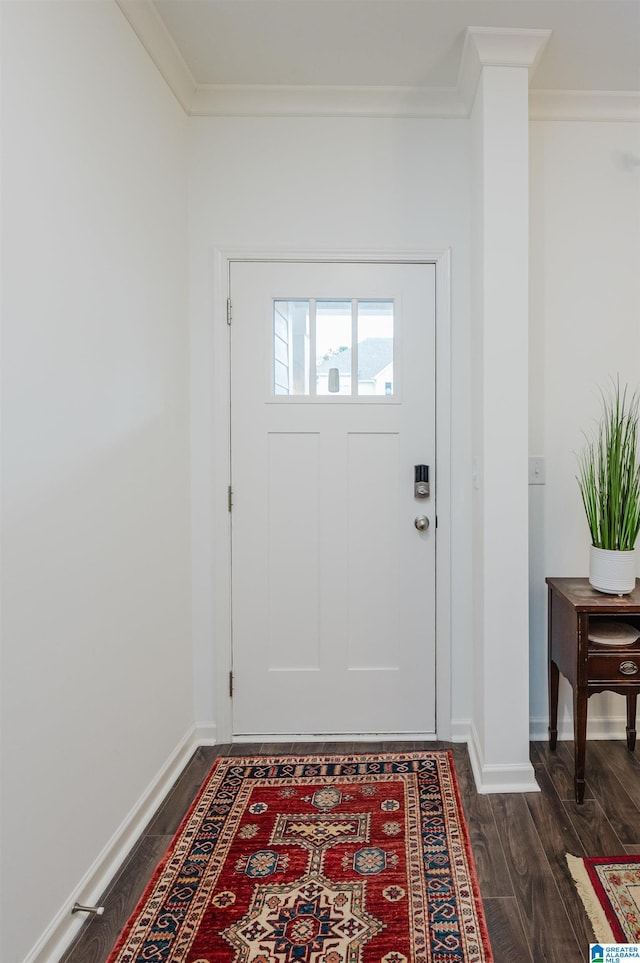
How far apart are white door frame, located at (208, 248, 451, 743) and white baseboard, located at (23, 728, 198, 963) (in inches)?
12.4

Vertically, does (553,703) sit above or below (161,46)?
below

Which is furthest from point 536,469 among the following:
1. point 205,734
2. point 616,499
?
point 205,734

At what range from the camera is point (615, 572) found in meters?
2.06

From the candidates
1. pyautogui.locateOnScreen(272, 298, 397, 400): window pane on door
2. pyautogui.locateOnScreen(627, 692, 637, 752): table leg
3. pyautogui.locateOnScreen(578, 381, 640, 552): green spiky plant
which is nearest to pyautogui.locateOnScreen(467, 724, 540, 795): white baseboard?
pyautogui.locateOnScreen(627, 692, 637, 752): table leg

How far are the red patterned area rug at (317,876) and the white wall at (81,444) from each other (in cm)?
26

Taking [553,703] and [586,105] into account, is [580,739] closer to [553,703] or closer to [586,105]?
[553,703]

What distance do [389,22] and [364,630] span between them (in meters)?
2.22

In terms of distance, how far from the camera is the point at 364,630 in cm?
244

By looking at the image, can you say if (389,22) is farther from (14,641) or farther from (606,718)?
(606,718)

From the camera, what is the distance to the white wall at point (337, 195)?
2.35 meters

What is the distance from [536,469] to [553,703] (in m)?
Result: 0.94

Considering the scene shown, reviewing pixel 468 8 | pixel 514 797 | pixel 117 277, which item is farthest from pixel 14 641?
pixel 468 8

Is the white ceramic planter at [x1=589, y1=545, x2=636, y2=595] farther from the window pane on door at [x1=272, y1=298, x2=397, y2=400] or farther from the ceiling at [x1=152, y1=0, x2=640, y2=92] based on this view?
the ceiling at [x1=152, y1=0, x2=640, y2=92]

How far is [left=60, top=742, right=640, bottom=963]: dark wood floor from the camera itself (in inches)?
56.0
